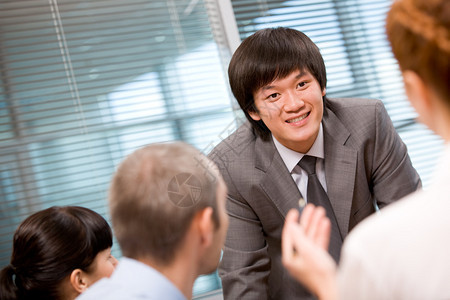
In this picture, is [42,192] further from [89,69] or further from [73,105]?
[89,69]

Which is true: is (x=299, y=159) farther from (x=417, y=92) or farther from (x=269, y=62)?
(x=417, y=92)

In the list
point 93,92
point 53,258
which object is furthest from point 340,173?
point 93,92

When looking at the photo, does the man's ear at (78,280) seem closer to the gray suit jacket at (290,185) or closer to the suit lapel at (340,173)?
the gray suit jacket at (290,185)

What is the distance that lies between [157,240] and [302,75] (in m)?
0.85

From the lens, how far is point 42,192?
229 cm

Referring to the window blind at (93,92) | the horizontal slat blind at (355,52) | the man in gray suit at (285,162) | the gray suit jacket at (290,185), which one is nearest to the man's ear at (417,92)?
the man in gray suit at (285,162)

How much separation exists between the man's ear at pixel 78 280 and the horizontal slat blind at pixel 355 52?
1.70 meters

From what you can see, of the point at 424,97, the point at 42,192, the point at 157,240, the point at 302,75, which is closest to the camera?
the point at 424,97

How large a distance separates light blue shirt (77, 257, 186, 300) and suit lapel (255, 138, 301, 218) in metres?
0.78

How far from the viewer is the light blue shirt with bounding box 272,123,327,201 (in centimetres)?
178

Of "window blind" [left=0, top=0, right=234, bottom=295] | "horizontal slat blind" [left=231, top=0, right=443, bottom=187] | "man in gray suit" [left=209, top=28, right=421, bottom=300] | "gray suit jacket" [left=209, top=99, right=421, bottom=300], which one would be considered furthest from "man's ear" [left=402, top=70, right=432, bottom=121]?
"horizontal slat blind" [left=231, top=0, right=443, bottom=187]

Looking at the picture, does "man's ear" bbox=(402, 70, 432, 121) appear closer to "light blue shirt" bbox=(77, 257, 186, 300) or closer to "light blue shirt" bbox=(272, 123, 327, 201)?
"light blue shirt" bbox=(77, 257, 186, 300)

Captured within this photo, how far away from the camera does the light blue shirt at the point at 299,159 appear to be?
1.78m

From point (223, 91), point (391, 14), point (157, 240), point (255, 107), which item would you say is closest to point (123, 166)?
point (157, 240)
